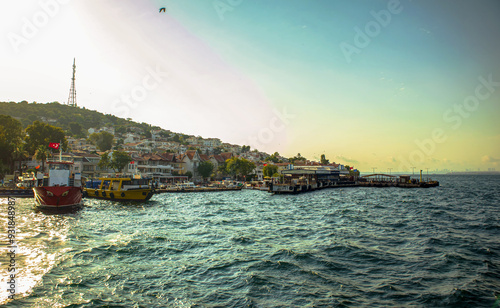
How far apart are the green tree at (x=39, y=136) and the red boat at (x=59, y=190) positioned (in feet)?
144

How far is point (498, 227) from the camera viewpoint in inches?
891

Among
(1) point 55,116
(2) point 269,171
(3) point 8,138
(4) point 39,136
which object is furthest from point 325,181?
(1) point 55,116

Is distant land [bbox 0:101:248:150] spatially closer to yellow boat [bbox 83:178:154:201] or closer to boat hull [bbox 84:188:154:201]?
yellow boat [bbox 83:178:154:201]

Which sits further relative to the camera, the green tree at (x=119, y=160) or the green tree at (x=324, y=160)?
the green tree at (x=324, y=160)

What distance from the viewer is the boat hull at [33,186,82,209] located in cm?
2917

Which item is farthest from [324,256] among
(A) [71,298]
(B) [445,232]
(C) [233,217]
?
(C) [233,217]

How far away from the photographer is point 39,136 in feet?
226

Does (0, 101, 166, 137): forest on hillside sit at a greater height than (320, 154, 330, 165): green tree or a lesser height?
greater

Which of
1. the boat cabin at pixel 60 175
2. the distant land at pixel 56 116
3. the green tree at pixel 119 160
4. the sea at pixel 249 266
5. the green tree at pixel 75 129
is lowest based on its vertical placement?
the sea at pixel 249 266

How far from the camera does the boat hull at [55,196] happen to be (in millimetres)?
29166

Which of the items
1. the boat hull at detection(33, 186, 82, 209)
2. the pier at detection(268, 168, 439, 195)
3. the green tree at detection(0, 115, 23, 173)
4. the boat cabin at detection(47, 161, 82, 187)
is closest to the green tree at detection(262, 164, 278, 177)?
the pier at detection(268, 168, 439, 195)

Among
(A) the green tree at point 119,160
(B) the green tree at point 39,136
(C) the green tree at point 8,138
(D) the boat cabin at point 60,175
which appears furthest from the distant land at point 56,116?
(D) the boat cabin at point 60,175

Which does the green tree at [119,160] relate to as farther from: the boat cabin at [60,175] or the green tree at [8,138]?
the boat cabin at [60,175]

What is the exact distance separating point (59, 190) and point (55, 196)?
71cm
